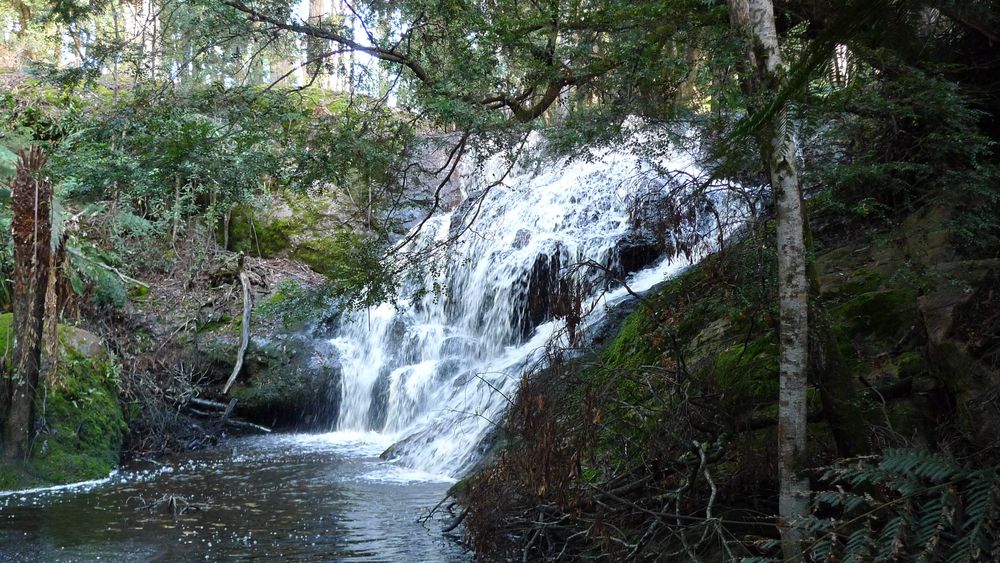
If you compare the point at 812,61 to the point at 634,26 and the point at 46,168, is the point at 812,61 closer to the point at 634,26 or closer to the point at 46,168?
the point at 634,26

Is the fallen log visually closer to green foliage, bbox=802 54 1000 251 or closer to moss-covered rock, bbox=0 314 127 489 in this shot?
moss-covered rock, bbox=0 314 127 489

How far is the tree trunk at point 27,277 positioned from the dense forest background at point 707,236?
0.08 m

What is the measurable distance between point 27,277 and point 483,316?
270 inches

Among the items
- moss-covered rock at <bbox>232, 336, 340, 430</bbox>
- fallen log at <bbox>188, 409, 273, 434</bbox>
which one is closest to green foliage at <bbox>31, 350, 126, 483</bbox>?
fallen log at <bbox>188, 409, 273, 434</bbox>

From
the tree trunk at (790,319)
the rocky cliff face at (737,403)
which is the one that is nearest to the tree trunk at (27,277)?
the rocky cliff face at (737,403)

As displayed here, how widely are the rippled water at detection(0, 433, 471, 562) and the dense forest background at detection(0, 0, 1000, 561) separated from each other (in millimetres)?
757

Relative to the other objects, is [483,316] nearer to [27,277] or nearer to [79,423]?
[79,423]

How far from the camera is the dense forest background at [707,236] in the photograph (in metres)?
4.03

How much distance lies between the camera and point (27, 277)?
882cm

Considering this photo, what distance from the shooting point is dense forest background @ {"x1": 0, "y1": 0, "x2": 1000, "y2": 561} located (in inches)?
159

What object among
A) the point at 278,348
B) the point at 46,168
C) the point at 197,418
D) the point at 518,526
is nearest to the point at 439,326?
the point at 278,348

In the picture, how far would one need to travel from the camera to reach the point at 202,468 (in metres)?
10.4

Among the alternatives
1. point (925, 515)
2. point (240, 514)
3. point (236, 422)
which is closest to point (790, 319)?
point (925, 515)

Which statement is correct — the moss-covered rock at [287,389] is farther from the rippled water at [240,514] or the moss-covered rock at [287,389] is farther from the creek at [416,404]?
the rippled water at [240,514]
